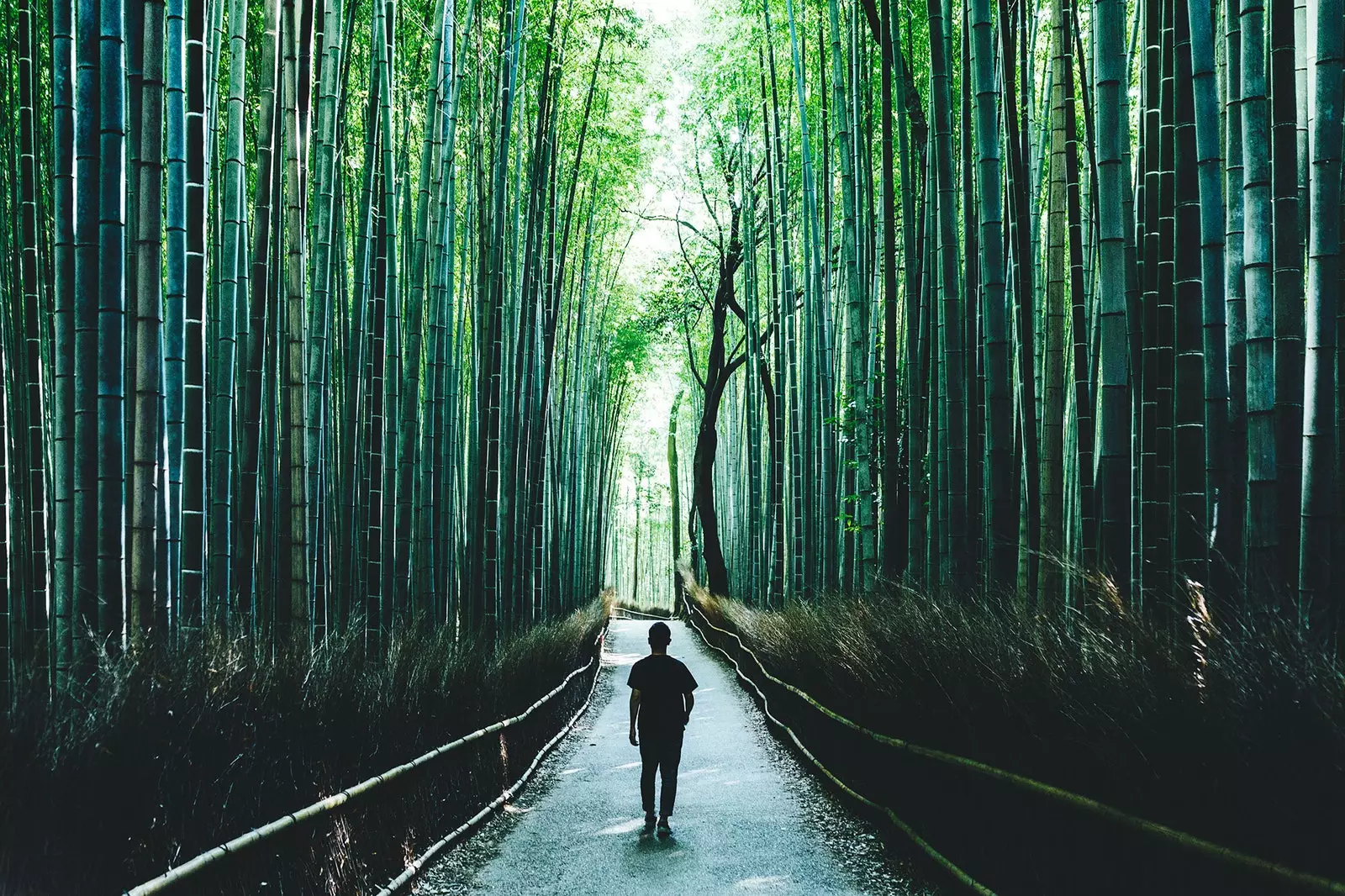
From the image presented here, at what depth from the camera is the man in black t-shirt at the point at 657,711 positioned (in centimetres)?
465

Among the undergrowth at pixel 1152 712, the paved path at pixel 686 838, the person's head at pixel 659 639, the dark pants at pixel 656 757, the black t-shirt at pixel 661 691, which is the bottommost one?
the paved path at pixel 686 838

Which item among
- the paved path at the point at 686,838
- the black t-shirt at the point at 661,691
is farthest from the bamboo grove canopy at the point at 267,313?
the black t-shirt at the point at 661,691

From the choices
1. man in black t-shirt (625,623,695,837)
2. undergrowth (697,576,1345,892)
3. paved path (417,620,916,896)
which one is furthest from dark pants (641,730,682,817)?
undergrowth (697,576,1345,892)

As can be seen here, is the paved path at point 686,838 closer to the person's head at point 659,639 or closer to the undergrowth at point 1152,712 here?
the undergrowth at point 1152,712

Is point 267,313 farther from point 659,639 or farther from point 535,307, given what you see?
point 535,307

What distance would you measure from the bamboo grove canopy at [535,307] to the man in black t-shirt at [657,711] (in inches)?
53.8

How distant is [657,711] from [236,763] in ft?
7.37

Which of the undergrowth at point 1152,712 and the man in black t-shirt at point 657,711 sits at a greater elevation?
the undergrowth at point 1152,712

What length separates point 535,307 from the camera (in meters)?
8.35

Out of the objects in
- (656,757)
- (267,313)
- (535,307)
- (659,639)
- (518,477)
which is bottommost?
(656,757)

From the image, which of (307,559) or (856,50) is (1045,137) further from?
(307,559)

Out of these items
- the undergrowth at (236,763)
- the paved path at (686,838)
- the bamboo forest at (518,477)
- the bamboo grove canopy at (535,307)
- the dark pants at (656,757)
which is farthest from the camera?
the dark pants at (656,757)

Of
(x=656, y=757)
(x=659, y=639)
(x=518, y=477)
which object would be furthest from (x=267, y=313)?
(x=518, y=477)

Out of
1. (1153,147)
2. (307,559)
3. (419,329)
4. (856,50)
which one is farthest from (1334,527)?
(856,50)
